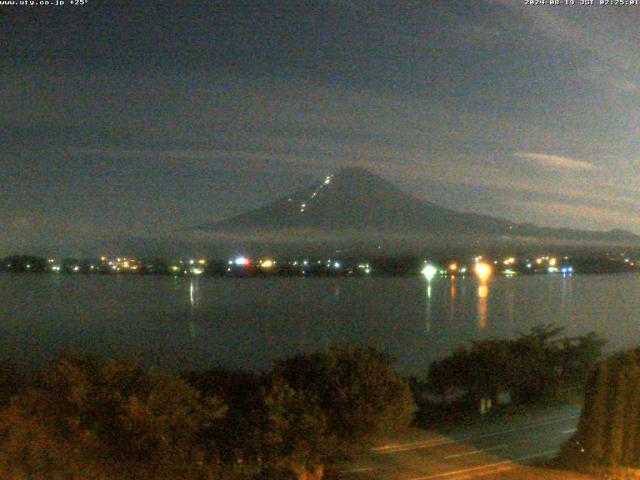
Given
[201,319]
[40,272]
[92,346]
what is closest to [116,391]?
[92,346]

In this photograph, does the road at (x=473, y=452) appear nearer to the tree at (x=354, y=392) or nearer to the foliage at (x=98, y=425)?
the tree at (x=354, y=392)

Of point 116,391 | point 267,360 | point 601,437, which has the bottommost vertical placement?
point 267,360

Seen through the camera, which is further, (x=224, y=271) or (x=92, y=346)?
(x=224, y=271)

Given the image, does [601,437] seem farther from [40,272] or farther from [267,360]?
[40,272]

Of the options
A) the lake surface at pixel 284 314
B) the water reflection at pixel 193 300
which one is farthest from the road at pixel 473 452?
the water reflection at pixel 193 300

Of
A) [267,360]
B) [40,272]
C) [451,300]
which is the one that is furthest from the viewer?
[40,272]

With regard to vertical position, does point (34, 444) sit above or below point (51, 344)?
above

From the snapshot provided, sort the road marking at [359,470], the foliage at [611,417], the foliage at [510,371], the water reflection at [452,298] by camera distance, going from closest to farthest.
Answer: the foliage at [611,417] → the road marking at [359,470] → the foliage at [510,371] → the water reflection at [452,298]

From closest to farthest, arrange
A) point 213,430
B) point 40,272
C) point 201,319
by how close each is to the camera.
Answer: point 213,430 → point 201,319 → point 40,272
